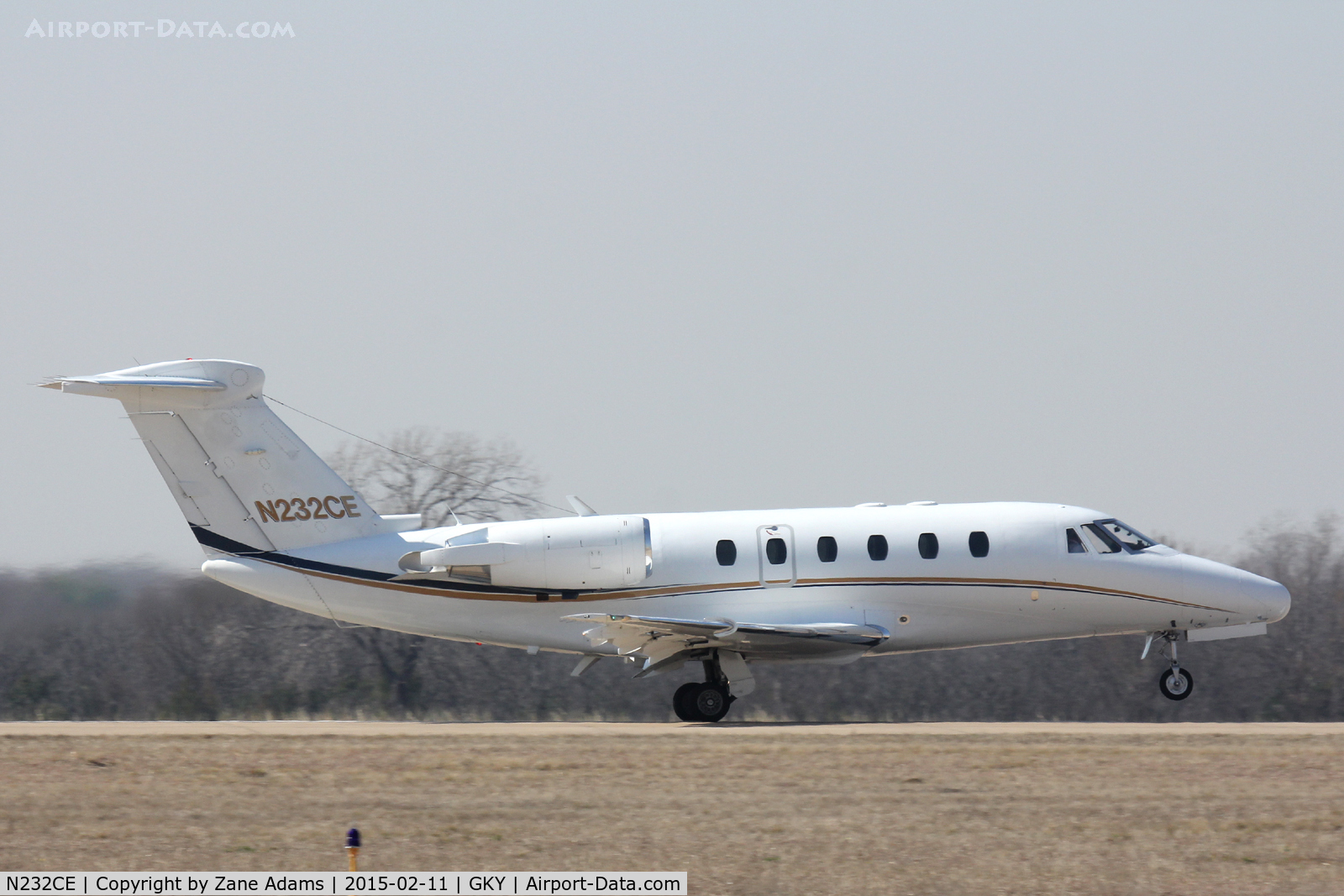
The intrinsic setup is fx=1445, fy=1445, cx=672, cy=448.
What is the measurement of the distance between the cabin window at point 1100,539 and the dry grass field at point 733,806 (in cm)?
367

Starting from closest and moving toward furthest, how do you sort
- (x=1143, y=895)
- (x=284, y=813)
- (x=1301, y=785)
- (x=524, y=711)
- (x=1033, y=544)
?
(x=1143, y=895) < (x=284, y=813) < (x=1301, y=785) < (x=1033, y=544) < (x=524, y=711)

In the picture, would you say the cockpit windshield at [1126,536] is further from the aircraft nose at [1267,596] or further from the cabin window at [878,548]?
the cabin window at [878,548]

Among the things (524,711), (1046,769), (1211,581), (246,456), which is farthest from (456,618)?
(1211,581)

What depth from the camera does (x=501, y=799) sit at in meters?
12.6

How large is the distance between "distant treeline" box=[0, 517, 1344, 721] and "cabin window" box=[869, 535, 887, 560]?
272 inches

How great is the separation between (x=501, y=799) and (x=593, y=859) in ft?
8.58

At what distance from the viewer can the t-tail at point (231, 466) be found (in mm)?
20641

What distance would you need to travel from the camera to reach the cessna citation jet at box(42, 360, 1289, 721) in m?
20.2

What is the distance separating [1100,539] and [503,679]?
1302 centimetres

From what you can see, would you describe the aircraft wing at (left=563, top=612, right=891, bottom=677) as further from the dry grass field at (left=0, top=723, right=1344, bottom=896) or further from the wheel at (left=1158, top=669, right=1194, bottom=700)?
the wheel at (left=1158, top=669, right=1194, bottom=700)

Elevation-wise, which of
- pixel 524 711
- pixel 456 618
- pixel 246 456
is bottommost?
pixel 524 711

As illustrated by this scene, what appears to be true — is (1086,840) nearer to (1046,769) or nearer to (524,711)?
(1046,769)

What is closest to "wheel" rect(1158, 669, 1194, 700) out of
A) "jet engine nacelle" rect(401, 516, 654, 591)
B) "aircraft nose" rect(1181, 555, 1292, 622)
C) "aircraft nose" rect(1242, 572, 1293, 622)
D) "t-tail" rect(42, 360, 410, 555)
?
"aircraft nose" rect(1181, 555, 1292, 622)

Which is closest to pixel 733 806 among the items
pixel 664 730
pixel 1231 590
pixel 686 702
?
pixel 664 730
